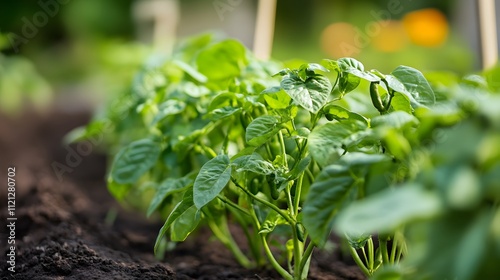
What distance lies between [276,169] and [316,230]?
253mm

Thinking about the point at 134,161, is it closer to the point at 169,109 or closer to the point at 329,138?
the point at 169,109

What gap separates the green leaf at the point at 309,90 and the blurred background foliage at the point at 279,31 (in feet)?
9.27

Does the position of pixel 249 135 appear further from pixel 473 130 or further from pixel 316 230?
pixel 473 130

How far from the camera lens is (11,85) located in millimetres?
3395

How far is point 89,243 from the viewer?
163cm

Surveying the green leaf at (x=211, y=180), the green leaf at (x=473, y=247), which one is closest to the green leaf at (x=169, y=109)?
the green leaf at (x=211, y=180)

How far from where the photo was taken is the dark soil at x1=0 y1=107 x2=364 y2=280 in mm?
1394

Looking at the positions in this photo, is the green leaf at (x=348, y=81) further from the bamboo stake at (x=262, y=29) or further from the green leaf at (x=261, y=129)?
the bamboo stake at (x=262, y=29)

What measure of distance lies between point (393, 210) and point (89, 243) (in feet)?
3.68

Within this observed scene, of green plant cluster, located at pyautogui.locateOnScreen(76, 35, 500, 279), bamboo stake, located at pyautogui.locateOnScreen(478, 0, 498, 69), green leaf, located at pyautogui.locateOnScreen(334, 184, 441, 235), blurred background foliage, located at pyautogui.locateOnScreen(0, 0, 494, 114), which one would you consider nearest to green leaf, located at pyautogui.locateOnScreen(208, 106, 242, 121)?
green plant cluster, located at pyautogui.locateOnScreen(76, 35, 500, 279)

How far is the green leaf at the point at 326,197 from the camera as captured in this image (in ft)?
3.01

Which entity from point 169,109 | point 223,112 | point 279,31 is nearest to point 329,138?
point 223,112

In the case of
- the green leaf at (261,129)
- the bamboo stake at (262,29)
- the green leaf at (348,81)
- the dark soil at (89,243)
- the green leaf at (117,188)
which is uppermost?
the bamboo stake at (262,29)

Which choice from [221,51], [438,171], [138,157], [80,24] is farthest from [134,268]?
[80,24]
